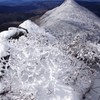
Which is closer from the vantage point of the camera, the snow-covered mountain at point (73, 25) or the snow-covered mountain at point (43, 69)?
the snow-covered mountain at point (43, 69)

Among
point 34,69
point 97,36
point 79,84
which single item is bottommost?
point 97,36

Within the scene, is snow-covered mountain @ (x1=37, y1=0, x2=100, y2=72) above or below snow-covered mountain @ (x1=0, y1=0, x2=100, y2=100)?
below

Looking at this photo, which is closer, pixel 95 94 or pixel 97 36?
pixel 95 94

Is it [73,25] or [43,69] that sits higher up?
[43,69]

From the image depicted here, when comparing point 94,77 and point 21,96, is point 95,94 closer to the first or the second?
point 94,77

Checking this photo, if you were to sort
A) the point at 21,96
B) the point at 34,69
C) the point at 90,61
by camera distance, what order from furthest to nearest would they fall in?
the point at 90,61 → the point at 34,69 → the point at 21,96

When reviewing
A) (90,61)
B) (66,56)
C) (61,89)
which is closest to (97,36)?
(90,61)

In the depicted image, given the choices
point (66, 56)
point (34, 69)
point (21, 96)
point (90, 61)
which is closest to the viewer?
point (21, 96)

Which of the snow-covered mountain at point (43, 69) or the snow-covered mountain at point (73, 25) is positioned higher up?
the snow-covered mountain at point (43, 69)

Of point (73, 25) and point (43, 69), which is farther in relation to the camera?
point (73, 25)

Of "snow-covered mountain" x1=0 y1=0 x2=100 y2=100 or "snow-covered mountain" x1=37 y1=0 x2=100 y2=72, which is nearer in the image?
"snow-covered mountain" x1=0 y1=0 x2=100 y2=100

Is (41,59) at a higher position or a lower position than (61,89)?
higher
